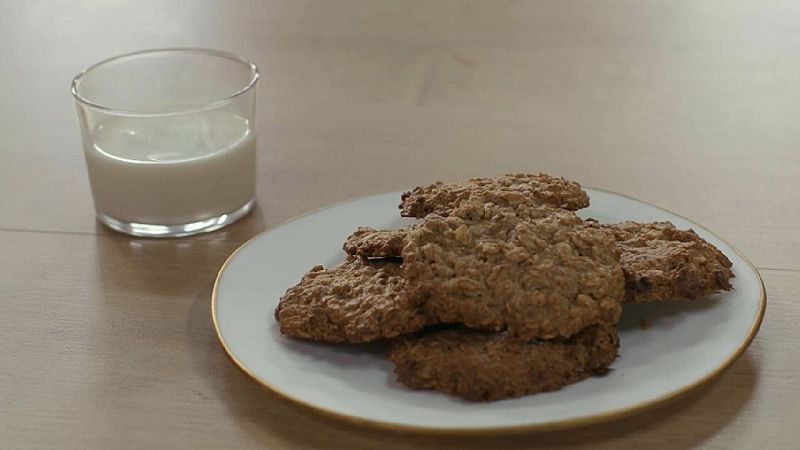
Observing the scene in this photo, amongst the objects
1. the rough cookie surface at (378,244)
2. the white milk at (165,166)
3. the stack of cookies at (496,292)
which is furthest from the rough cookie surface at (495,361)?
the white milk at (165,166)

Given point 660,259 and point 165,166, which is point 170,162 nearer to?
point 165,166

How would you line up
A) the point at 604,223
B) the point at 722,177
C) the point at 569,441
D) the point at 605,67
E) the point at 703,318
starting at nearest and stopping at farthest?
the point at 569,441, the point at 703,318, the point at 604,223, the point at 722,177, the point at 605,67

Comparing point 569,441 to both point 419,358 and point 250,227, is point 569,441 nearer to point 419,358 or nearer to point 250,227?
point 419,358

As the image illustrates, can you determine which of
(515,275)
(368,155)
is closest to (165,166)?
(368,155)

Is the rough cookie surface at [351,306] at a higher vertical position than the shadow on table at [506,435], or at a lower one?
higher

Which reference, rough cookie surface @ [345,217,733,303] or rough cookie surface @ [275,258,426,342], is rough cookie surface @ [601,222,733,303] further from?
rough cookie surface @ [275,258,426,342]

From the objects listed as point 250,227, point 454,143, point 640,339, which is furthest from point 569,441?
point 454,143

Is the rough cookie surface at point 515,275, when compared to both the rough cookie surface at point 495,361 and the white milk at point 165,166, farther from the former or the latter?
the white milk at point 165,166
